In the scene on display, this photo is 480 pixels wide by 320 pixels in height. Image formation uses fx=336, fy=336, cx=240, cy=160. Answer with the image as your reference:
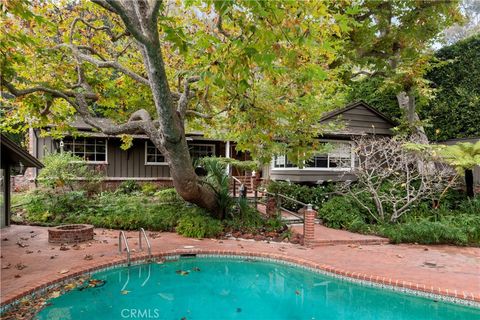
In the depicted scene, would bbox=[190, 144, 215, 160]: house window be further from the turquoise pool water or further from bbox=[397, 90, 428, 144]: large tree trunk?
the turquoise pool water

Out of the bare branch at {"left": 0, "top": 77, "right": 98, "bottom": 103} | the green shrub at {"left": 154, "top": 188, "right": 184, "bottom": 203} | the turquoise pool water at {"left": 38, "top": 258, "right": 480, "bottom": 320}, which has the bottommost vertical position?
the turquoise pool water at {"left": 38, "top": 258, "right": 480, "bottom": 320}

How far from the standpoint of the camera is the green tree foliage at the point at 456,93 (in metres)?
14.5

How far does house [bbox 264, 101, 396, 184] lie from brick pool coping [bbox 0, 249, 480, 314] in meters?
6.48

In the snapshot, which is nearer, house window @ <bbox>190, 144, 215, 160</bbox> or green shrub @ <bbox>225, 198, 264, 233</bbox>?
green shrub @ <bbox>225, 198, 264, 233</bbox>

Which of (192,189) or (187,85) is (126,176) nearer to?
(192,189)

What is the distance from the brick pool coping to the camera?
547 centimetres

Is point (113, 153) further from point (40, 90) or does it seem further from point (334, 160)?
point (334, 160)

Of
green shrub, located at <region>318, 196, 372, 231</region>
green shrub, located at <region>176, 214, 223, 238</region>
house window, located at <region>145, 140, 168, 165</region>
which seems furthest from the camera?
house window, located at <region>145, 140, 168, 165</region>

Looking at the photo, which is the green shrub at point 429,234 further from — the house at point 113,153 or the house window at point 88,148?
the house window at point 88,148

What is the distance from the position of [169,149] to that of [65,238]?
360 cm

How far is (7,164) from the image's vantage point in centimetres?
1055

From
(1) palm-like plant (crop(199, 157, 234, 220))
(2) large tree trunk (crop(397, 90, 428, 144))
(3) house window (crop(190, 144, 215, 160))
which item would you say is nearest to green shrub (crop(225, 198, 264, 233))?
(1) palm-like plant (crop(199, 157, 234, 220))

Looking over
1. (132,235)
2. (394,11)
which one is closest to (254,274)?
(132,235)

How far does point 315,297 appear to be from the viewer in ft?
20.1
